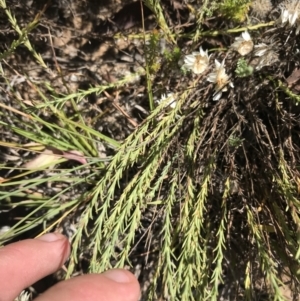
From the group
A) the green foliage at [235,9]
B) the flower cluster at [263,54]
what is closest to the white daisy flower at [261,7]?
the green foliage at [235,9]

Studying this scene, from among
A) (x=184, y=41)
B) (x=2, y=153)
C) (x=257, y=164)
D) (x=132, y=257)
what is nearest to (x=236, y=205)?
(x=257, y=164)

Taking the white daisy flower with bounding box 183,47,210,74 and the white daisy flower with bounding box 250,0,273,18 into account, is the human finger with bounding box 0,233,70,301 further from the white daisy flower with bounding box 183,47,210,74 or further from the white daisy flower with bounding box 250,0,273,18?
the white daisy flower with bounding box 250,0,273,18

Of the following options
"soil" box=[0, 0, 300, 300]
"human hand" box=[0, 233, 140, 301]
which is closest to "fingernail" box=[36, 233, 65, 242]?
"human hand" box=[0, 233, 140, 301]

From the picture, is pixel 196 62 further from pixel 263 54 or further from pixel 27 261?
pixel 27 261

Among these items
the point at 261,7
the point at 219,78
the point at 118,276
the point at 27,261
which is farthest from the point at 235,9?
the point at 27,261

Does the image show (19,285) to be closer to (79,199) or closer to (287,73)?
(79,199)

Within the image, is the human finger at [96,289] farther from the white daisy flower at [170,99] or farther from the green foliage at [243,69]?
the green foliage at [243,69]
